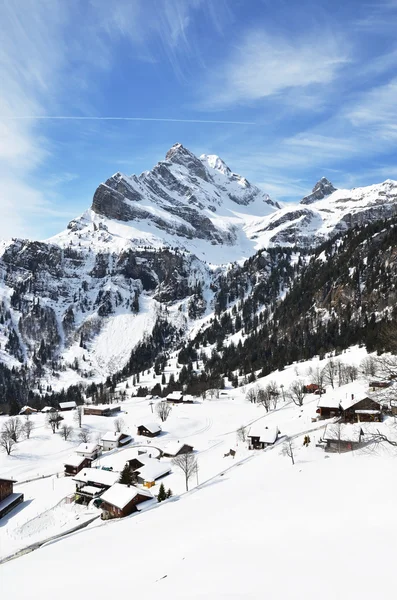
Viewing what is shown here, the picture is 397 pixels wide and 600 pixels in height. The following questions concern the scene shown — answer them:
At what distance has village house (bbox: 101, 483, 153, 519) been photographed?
139 feet

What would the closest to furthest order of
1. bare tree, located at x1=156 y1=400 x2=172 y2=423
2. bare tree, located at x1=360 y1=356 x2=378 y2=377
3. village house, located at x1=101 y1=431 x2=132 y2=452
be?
bare tree, located at x1=360 y1=356 x2=378 y2=377 < village house, located at x1=101 y1=431 x2=132 y2=452 < bare tree, located at x1=156 y1=400 x2=172 y2=423

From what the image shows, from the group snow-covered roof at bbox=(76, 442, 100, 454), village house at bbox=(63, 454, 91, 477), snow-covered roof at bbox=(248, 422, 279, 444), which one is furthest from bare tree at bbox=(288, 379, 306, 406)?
village house at bbox=(63, 454, 91, 477)

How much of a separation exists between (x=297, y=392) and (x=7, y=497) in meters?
65.3

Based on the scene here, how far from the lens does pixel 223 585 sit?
1259 cm

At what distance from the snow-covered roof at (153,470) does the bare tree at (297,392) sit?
4249 cm

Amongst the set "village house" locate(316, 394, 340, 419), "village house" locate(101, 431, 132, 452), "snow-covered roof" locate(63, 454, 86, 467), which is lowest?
"village house" locate(101, 431, 132, 452)

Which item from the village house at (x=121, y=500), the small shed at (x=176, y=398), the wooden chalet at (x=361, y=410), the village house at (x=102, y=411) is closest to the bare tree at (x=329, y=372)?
the wooden chalet at (x=361, y=410)

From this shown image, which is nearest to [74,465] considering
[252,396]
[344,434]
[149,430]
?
[149,430]

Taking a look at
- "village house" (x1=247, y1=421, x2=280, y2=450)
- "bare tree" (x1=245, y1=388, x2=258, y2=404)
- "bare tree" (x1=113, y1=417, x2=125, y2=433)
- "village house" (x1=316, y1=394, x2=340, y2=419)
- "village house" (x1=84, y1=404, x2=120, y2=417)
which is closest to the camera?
"village house" (x1=247, y1=421, x2=280, y2=450)

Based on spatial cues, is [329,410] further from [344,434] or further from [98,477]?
[98,477]

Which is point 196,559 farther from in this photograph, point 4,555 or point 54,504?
point 54,504

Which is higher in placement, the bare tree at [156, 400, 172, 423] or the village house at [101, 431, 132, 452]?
the bare tree at [156, 400, 172, 423]

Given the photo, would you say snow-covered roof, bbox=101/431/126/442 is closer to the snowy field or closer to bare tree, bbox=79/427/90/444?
the snowy field

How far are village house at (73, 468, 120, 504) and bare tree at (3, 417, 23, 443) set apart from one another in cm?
3006
